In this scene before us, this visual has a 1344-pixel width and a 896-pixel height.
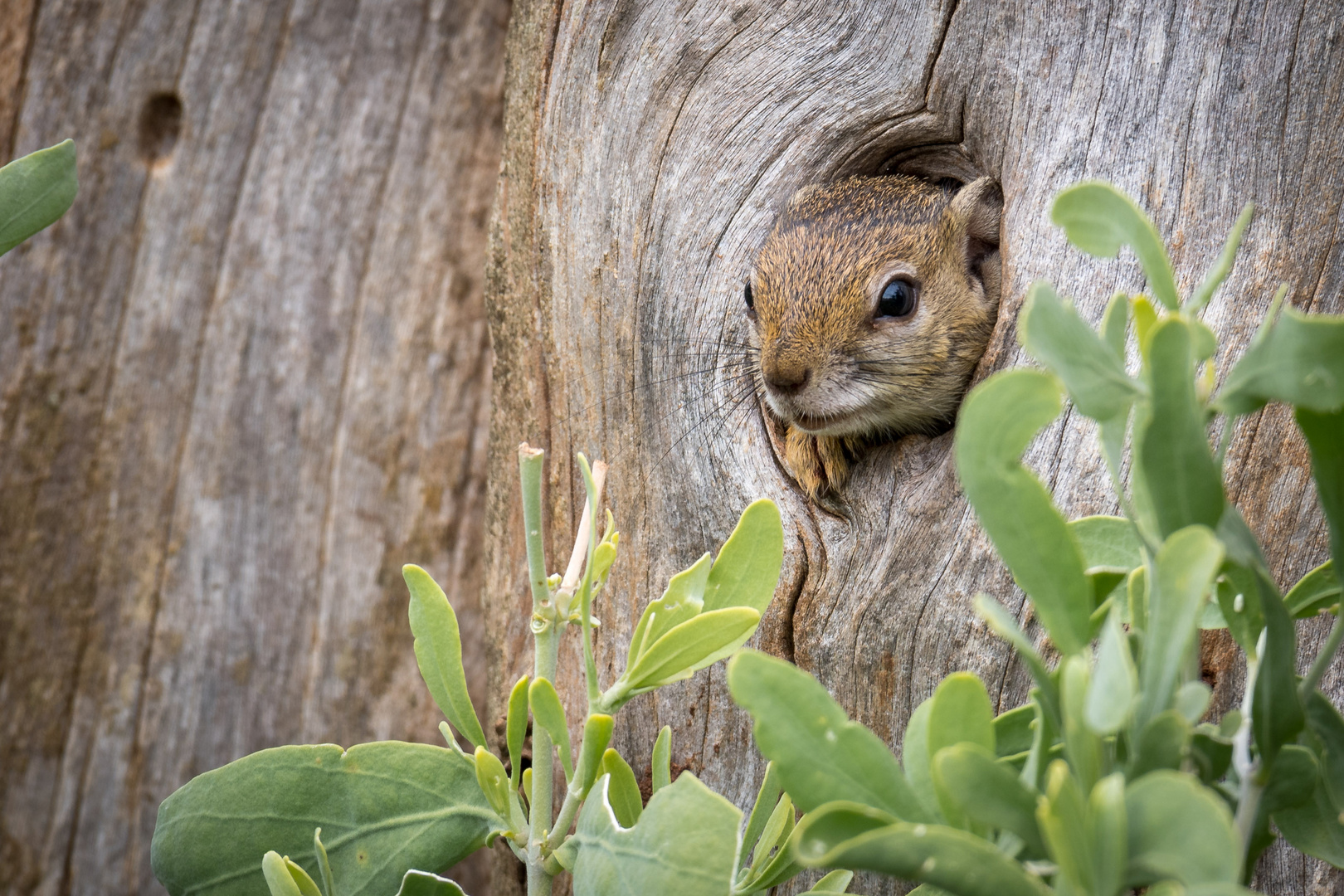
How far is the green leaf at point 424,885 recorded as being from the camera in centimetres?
94

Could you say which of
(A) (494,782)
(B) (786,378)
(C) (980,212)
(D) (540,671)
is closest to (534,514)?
(D) (540,671)

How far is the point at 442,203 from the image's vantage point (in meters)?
2.46

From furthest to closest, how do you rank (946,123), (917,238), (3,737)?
(3,737) → (917,238) → (946,123)

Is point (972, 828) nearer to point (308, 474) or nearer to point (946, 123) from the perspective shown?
point (946, 123)

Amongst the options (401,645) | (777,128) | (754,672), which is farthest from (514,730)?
(401,645)

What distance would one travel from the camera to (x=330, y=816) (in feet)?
3.26

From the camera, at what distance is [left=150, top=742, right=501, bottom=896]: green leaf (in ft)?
3.17

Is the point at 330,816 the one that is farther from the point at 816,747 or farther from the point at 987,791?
the point at 987,791

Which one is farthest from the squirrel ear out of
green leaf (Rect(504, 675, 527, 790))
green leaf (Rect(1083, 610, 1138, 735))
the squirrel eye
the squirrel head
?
green leaf (Rect(1083, 610, 1138, 735))

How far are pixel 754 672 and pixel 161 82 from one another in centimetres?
230

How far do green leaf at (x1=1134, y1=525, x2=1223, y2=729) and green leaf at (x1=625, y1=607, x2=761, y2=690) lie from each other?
337 millimetres

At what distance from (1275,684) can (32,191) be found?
3.68 feet

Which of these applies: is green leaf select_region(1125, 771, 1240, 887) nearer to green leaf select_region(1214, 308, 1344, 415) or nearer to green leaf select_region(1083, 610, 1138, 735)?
green leaf select_region(1083, 610, 1138, 735)

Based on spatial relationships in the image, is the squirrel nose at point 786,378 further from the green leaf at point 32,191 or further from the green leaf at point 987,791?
the green leaf at point 987,791
